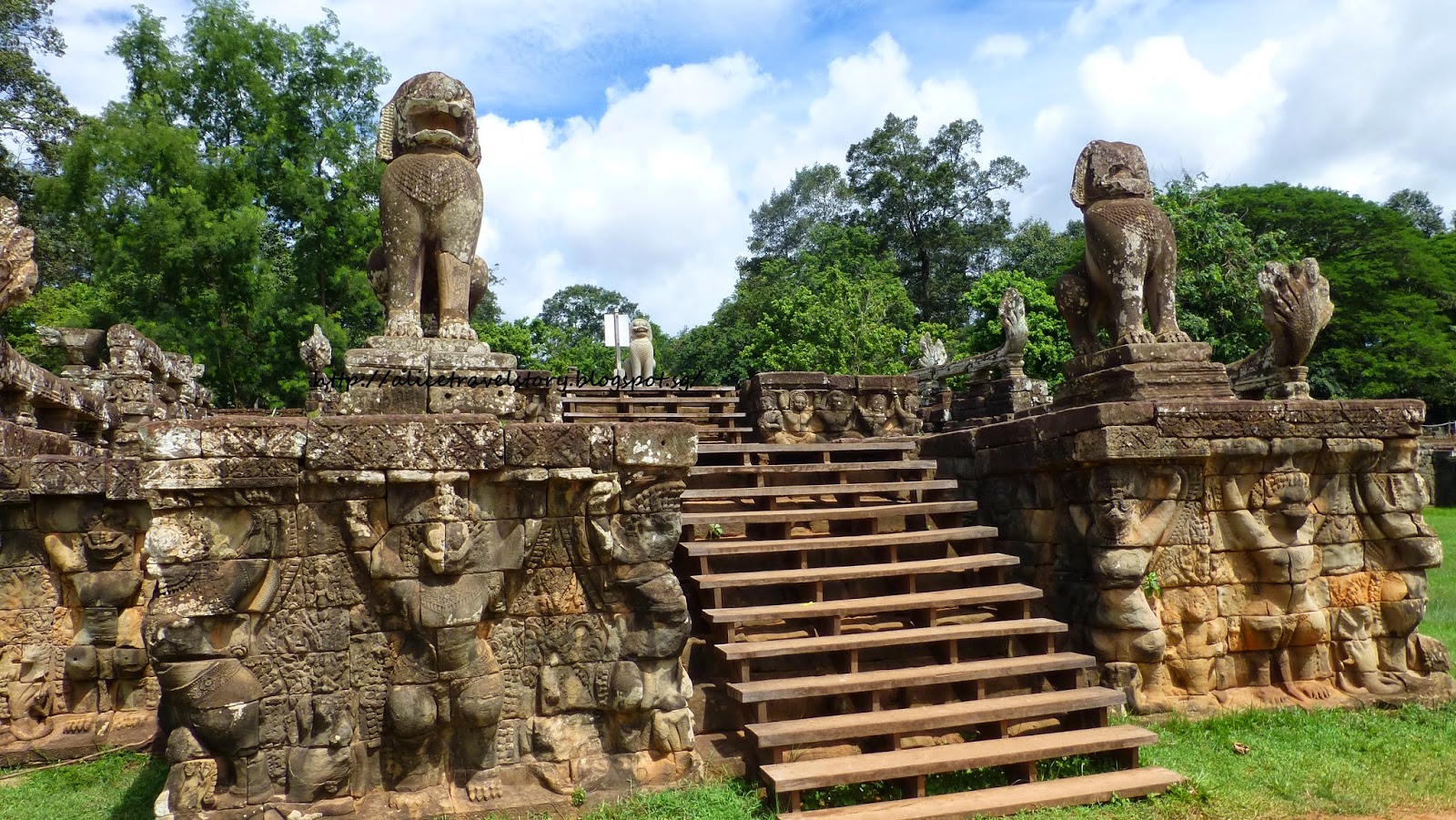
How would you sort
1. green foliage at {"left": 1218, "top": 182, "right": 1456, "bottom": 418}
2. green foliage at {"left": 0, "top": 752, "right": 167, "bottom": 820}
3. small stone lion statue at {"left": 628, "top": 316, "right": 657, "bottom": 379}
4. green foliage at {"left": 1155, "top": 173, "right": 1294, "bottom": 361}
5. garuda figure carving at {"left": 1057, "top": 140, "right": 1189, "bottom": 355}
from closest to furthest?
green foliage at {"left": 0, "top": 752, "right": 167, "bottom": 820} → garuda figure carving at {"left": 1057, "top": 140, "right": 1189, "bottom": 355} → small stone lion statue at {"left": 628, "top": 316, "right": 657, "bottom": 379} → green foliage at {"left": 1155, "top": 173, "right": 1294, "bottom": 361} → green foliage at {"left": 1218, "top": 182, "right": 1456, "bottom": 418}

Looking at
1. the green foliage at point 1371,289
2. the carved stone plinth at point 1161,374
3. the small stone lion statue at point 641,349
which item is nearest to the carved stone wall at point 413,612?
the carved stone plinth at point 1161,374

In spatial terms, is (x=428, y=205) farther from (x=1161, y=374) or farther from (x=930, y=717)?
(x=1161, y=374)

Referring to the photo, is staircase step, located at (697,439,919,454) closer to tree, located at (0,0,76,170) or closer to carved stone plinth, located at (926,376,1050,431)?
carved stone plinth, located at (926,376,1050,431)

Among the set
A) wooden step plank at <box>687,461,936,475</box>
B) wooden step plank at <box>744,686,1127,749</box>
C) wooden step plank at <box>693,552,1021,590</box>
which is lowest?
wooden step plank at <box>744,686,1127,749</box>

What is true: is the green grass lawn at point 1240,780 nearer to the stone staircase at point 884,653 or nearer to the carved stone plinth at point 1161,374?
the stone staircase at point 884,653

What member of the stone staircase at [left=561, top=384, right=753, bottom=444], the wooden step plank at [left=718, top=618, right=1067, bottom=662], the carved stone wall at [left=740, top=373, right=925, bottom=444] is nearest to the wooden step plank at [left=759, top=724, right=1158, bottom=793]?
the wooden step plank at [left=718, top=618, right=1067, bottom=662]

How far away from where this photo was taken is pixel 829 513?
5.63m

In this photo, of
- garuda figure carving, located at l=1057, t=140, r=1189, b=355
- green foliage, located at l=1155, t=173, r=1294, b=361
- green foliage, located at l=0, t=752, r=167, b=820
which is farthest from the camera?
green foliage, located at l=1155, t=173, r=1294, b=361

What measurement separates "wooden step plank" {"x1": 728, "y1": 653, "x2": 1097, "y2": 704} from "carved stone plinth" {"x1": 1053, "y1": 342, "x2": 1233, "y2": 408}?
6.14ft

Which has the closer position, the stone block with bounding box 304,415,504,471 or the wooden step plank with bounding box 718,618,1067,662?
the stone block with bounding box 304,415,504,471

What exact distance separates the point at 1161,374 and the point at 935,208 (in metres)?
32.3

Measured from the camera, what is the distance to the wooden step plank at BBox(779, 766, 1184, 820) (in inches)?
148

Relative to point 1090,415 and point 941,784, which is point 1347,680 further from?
point 941,784

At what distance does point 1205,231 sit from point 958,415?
11011 millimetres
